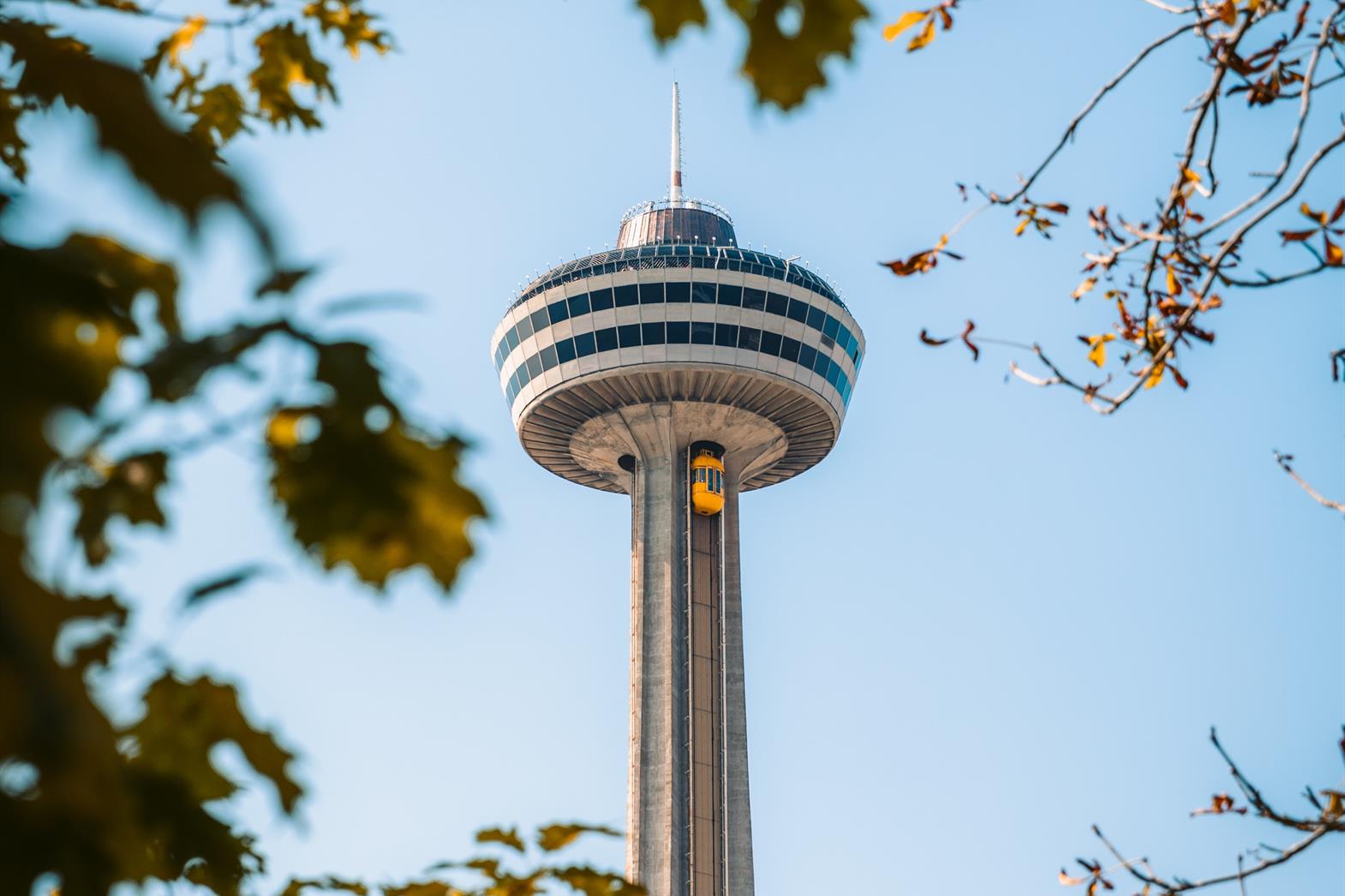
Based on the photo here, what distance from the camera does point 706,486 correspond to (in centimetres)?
7869

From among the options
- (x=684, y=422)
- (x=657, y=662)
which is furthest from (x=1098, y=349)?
(x=684, y=422)

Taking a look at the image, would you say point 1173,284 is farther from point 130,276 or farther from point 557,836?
point 130,276

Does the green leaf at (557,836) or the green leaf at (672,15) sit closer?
the green leaf at (672,15)

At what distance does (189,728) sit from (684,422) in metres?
76.2

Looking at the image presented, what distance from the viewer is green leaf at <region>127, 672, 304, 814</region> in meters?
3.63

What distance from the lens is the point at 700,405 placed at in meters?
79.4

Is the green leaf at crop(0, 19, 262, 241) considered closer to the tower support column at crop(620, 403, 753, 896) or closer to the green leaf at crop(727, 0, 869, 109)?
the green leaf at crop(727, 0, 869, 109)

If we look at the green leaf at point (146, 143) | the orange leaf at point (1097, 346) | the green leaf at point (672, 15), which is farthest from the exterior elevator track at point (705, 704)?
the green leaf at point (146, 143)

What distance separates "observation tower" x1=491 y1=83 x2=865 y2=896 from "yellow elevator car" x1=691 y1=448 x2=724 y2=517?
3.7 inches

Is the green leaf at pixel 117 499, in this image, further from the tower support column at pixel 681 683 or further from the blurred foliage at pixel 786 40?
the tower support column at pixel 681 683

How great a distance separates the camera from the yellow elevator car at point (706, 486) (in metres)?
78.5

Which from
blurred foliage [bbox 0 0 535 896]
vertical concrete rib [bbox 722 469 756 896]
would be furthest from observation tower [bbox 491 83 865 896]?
blurred foliage [bbox 0 0 535 896]

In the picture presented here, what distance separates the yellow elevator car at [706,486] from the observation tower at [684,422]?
94 mm

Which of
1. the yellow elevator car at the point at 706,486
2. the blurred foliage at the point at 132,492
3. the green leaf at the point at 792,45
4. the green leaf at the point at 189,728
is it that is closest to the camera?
the blurred foliage at the point at 132,492
